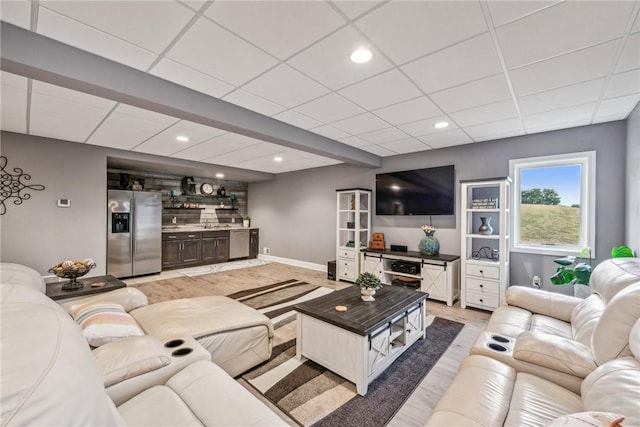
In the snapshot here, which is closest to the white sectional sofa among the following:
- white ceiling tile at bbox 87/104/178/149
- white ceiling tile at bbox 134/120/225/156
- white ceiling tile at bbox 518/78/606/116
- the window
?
white ceiling tile at bbox 87/104/178/149

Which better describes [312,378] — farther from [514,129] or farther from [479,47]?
[514,129]

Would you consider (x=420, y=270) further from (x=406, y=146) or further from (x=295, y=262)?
(x=295, y=262)

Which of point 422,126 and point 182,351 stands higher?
point 422,126

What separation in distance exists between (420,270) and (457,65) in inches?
123

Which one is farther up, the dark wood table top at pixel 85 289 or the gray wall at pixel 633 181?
the gray wall at pixel 633 181

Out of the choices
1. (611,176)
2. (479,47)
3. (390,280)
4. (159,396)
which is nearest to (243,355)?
(159,396)

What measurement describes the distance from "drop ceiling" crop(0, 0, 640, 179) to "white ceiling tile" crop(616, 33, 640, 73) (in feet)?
0.04

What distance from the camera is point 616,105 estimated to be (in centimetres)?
276

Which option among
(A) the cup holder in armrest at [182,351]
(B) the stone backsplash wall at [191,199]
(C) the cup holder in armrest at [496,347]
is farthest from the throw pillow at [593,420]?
(B) the stone backsplash wall at [191,199]

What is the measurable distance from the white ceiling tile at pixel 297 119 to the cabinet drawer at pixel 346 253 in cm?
263

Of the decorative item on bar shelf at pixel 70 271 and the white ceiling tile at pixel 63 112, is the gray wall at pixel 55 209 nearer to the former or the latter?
the white ceiling tile at pixel 63 112

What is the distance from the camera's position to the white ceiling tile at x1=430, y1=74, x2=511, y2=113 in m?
2.36

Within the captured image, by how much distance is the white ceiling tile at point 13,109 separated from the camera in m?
2.59

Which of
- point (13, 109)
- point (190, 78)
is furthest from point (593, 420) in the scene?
point (13, 109)
